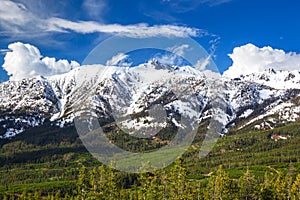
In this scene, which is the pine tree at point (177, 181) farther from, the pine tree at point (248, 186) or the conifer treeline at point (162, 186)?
the pine tree at point (248, 186)

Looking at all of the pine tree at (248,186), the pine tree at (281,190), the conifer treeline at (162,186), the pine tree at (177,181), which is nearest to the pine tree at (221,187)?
the conifer treeline at (162,186)

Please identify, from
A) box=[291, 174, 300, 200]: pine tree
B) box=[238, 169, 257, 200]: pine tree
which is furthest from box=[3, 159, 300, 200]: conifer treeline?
box=[291, 174, 300, 200]: pine tree

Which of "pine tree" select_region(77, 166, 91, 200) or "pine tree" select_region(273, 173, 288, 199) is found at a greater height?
"pine tree" select_region(77, 166, 91, 200)

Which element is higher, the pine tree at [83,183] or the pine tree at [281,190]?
the pine tree at [83,183]

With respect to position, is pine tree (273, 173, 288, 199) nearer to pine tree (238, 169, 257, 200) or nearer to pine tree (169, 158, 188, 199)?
pine tree (238, 169, 257, 200)

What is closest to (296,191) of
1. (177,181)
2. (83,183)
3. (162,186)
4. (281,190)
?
(281,190)

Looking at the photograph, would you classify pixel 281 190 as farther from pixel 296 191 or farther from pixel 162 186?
pixel 162 186

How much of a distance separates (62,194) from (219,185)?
114709mm

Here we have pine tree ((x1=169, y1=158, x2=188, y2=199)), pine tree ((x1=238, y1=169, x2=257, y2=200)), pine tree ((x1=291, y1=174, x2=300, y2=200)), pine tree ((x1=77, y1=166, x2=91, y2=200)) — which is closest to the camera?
pine tree ((x1=77, y1=166, x2=91, y2=200))

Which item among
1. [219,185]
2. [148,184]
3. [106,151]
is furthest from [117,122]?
[219,185]

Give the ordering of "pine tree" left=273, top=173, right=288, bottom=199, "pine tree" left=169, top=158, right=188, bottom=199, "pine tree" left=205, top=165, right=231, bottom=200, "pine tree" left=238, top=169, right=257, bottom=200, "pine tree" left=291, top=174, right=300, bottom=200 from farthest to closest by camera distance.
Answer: "pine tree" left=291, top=174, right=300, bottom=200 < "pine tree" left=238, top=169, right=257, bottom=200 < "pine tree" left=273, top=173, right=288, bottom=199 < "pine tree" left=205, top=165, right=231, bottom=200 < "pine tree" left=169, top=158, right=188, bottom=199

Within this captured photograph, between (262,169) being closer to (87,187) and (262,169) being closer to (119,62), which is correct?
(87,187)

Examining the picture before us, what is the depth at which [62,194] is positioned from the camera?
531 ft

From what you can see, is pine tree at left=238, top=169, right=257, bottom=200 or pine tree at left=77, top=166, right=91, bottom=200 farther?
pine tree at left=238, top=169, right=257, bottom=200
